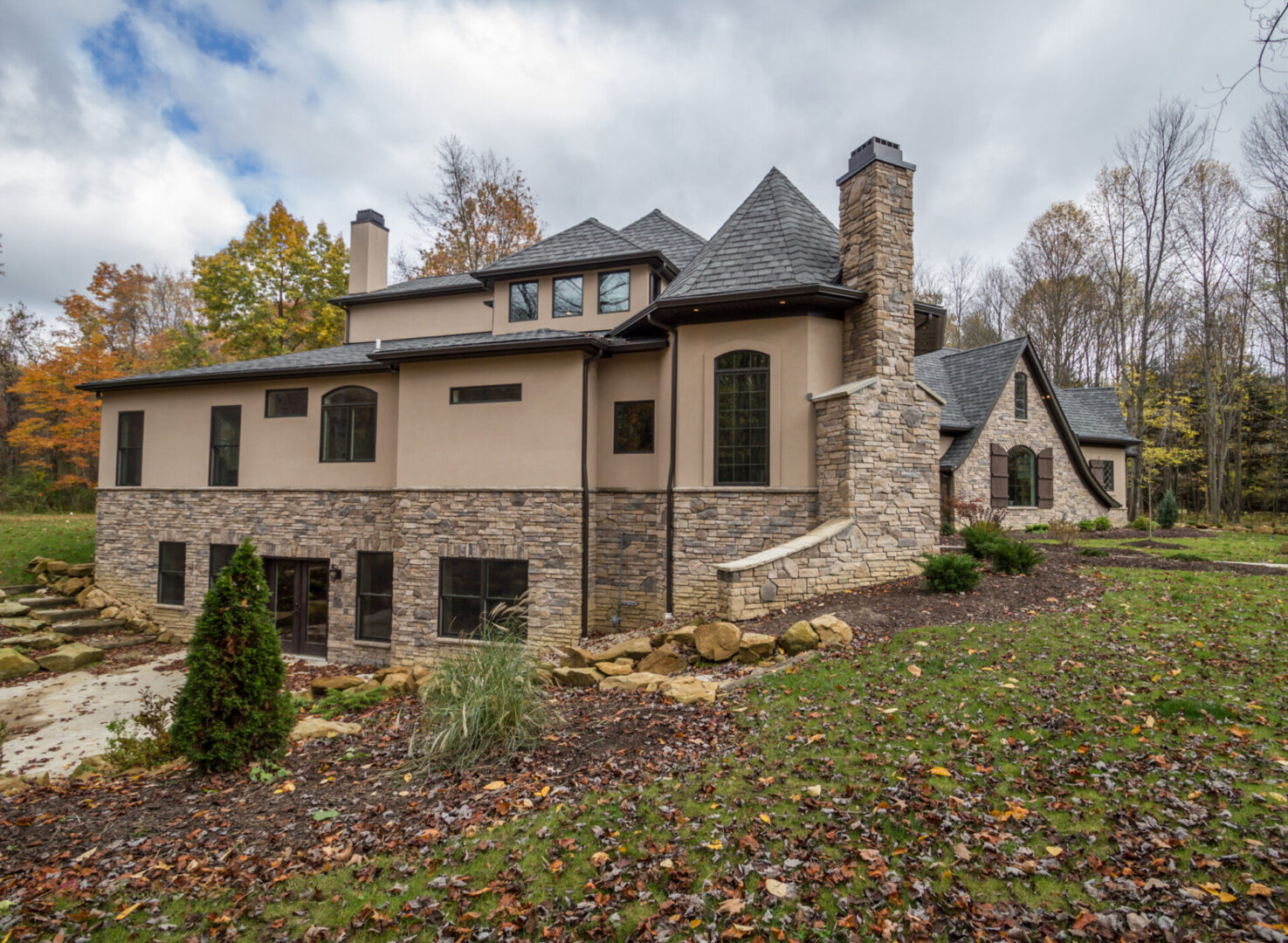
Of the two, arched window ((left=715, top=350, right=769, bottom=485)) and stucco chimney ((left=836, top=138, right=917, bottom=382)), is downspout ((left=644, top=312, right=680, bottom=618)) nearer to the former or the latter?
arched window ((left=715, top=350, right=769, bottom=485))

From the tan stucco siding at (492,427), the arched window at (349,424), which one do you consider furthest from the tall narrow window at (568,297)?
the arched window at (349,424)

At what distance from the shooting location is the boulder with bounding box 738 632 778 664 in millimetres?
6762

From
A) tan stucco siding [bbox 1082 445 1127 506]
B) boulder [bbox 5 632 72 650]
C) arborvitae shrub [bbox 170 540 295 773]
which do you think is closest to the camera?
arborvitae shrub [bbox 170 540 295 773]

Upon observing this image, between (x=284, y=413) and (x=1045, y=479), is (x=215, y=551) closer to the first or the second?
(x=284, y=413)

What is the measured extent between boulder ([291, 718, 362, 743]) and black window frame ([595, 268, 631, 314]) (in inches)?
376

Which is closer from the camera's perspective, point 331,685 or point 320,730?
point 320,730

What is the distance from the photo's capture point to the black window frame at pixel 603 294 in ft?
42.3

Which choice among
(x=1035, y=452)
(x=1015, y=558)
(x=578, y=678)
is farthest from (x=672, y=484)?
(x=1035, y=452)

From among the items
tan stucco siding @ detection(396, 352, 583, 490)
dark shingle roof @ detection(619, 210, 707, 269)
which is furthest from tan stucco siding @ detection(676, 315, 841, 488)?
dark shingle roof @ detection(619, 210, 707, 269)

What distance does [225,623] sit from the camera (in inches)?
205

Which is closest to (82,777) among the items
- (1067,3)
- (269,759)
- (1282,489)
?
(269,759)

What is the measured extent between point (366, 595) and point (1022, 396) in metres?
19.1

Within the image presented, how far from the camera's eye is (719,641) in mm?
6977

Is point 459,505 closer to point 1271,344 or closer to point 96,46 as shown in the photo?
point 96,46
